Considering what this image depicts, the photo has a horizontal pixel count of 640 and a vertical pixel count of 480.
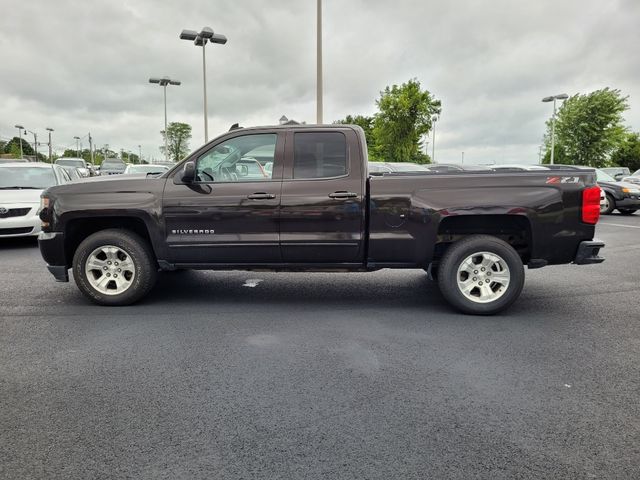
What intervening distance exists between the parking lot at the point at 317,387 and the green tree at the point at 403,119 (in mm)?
41361

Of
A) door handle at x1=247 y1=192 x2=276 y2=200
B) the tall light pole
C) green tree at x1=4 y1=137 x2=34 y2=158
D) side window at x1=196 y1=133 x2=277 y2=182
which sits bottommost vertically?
door handle at x1=247 y1=192 x2=276 y2=200

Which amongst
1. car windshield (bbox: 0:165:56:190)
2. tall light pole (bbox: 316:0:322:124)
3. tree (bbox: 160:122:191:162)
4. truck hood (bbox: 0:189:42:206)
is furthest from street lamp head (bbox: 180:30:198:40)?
tree (bbox: 160:122:191:162)

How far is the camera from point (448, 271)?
5184 millimetres

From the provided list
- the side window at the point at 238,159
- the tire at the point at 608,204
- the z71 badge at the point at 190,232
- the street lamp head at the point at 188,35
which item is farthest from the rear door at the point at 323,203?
the street lamp head at the point at 188,35

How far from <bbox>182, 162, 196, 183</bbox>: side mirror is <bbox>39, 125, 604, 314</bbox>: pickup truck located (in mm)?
→ 12

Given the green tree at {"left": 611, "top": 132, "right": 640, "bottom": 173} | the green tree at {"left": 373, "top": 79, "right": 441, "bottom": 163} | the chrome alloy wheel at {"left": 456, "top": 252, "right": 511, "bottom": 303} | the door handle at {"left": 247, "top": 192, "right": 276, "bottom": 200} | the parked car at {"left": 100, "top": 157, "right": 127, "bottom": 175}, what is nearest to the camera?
the chrome alloy wheel at {"left": 456, "top": 252, "right": 511, "bottom": 303}

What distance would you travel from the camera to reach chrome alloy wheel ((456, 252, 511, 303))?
518cm

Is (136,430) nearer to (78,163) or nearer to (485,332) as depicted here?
(485,332)

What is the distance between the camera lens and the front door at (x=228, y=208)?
5336 millimetres

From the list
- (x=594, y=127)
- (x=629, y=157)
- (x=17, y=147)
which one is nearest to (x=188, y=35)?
(x=594, y=127)

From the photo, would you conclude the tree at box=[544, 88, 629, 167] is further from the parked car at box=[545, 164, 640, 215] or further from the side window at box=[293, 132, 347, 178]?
the side window at box=[293, 132, 347, 178]

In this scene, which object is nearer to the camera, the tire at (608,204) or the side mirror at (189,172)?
the side mirror at (189,172)

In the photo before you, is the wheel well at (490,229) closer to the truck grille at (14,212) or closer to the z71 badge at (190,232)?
the z71 badge at (190,232)

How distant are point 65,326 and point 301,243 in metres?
2.42
